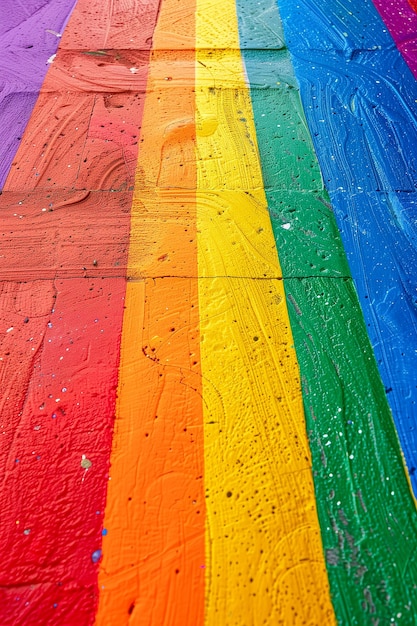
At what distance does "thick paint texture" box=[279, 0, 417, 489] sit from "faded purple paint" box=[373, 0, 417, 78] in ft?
0.20

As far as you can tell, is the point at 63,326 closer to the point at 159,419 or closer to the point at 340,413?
the point at 159,419

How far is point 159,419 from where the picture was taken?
6.01 feet

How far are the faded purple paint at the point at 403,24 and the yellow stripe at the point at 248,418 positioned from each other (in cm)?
143

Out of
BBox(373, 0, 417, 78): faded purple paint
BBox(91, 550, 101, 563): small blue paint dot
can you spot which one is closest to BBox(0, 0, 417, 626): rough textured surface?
BBox(91, 550, 101, 563): small blue paint dot

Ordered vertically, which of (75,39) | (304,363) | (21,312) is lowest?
(304,363)

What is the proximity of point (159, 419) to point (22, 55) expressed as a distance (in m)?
2.99

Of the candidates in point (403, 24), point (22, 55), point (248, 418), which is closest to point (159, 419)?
point (248, 418)

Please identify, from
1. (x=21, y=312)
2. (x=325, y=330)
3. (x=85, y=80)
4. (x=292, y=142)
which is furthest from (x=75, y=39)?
(x=325, y=330)

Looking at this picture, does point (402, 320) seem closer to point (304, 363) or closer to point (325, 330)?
point (325, 330)

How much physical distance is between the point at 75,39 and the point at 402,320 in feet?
10.3

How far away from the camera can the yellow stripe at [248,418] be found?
4.95 feet

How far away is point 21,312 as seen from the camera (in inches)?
83.4

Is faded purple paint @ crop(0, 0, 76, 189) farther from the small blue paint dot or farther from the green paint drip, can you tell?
the small blue paint dot

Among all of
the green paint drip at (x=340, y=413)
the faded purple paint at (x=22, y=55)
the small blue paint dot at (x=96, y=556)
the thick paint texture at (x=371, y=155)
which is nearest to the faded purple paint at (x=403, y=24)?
the thick paint texture at (x=371, y=155)
